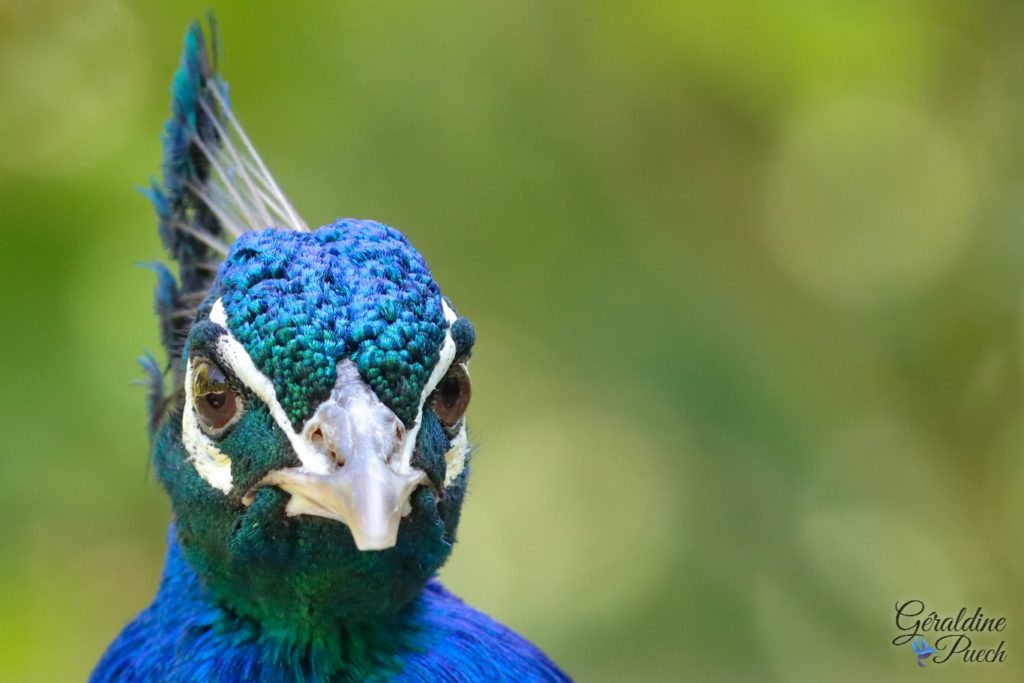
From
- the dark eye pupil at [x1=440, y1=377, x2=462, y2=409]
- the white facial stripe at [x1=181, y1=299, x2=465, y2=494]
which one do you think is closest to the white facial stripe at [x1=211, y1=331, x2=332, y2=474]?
the white facial stripe at [x1=181, y1=299, x2=465, y2=494]

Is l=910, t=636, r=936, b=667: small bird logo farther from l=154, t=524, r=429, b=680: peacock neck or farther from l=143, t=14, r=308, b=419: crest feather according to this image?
l=143, t=14, r=308, b=419: crest feather

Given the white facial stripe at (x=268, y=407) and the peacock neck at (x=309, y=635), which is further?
the peacock neck at (x=309, y=635)

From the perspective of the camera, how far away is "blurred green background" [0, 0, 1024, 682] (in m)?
2.72

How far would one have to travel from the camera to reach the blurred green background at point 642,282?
272 centimetres

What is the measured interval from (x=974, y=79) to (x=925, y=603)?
1520 millimetres

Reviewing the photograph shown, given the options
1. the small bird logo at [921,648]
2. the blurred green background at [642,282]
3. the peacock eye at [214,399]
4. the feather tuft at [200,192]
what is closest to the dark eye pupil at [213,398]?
A: the peacock eye at [214,399]

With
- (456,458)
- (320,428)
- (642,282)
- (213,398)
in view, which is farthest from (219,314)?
(642,282)

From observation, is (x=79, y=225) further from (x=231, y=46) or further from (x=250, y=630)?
(x=250, y=630)

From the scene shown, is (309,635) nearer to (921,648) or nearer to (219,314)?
(219,314)

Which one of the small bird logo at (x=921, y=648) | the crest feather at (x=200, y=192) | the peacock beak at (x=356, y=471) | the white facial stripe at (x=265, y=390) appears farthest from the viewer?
the small bird logo at (x=921, y=648)

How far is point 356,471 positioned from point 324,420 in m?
0.10

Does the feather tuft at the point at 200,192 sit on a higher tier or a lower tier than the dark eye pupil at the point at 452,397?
higher

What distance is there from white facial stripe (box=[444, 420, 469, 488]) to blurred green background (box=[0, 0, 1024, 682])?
4.08 ft

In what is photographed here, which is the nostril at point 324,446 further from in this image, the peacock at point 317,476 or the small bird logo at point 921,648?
the small bird logo at point 921,648
